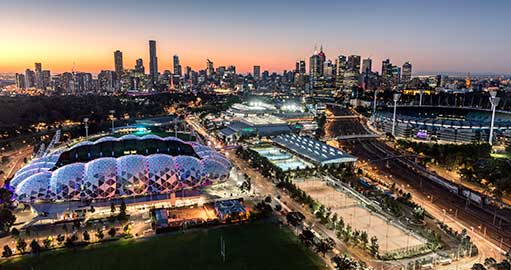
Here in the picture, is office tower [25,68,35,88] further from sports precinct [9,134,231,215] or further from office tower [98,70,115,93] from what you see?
sports precinct [9,134,231,215]

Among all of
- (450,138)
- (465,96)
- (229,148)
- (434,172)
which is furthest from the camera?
(465,96)

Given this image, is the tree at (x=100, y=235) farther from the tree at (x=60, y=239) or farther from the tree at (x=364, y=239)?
the tree at (x=364, y=239)

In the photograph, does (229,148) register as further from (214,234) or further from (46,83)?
(46,83)

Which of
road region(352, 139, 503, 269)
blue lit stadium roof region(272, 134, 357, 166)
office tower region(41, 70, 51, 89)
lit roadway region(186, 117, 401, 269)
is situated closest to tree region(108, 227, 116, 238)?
lit roadway region(186, 117, 401, 269)

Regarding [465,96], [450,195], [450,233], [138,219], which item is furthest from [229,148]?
[465,96]

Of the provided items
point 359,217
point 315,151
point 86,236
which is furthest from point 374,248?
point 315,151

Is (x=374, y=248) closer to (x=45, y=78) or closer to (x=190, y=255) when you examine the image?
(x=190, y=255)

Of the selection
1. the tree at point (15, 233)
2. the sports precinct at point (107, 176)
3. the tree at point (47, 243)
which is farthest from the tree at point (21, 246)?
the sports precinct at point (107, 176)
